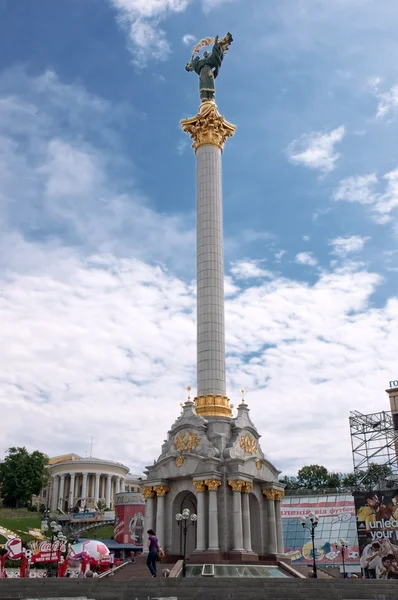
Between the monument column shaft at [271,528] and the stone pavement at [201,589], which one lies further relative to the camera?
the monument column shaft at [271,528]

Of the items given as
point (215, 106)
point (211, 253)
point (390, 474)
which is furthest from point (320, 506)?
point (215, 106)

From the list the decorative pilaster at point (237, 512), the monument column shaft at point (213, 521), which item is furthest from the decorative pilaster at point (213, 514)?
the decorative pilaster at point (237, 512)

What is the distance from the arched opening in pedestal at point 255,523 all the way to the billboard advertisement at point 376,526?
18603 millimetres

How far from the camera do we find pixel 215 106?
43469mm

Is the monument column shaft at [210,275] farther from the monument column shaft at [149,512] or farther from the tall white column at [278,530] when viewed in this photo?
the tall white column at [278,530]

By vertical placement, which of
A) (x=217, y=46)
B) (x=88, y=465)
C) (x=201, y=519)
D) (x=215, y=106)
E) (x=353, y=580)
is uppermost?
(x=217, y=46)

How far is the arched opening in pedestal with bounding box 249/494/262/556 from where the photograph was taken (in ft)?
115

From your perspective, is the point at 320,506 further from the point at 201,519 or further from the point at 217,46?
the point at 217,46

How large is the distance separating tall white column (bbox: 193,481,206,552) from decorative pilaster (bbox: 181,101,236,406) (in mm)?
4570

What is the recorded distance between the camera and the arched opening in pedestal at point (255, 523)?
115 ft

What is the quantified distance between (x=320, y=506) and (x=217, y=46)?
4485 centimetres

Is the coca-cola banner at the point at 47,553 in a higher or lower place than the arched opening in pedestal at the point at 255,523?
lower

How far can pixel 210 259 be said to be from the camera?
39.2 meters

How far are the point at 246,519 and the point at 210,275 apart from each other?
1491cm
